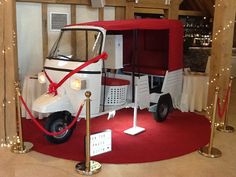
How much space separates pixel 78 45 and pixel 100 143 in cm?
129

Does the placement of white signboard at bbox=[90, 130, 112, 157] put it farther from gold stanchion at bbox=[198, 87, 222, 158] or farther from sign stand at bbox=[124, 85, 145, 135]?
gold stanchion at bbox=[198, 87, 222, 158]

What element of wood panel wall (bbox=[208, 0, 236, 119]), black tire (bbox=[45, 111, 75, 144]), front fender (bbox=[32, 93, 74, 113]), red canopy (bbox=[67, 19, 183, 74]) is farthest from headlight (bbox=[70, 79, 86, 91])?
wood panel wall (bbox=[208, 0, 236, 119])

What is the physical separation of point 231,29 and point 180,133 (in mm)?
1857

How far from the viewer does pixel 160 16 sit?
8.78 m

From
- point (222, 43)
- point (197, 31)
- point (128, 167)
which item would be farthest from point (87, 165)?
point (197, 31)

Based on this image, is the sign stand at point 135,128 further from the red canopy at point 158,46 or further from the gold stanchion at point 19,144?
the gold stanchion at point 19,144

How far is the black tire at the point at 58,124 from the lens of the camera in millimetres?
4051

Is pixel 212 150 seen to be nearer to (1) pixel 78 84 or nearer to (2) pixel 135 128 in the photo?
(2) pixel 135 128

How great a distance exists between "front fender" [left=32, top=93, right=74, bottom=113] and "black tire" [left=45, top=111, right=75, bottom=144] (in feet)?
0.40

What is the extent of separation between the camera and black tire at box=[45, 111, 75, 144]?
13.3ft

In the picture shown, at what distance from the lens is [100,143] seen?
3.68m

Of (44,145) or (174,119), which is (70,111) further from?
(174,119)

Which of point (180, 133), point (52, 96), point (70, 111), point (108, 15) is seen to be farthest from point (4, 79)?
point (108, 15)

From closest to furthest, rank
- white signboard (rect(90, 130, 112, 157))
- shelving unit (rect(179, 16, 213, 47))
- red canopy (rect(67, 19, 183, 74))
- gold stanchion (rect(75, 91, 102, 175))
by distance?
gold stanchion (rect(75, 91, 102, 175)) < white signboard (rect(90, 130, 112, 157)) < red canopy (rect(67, 19, 183, 74)) < shelving unit (rect(179, 16, 213, 47))
